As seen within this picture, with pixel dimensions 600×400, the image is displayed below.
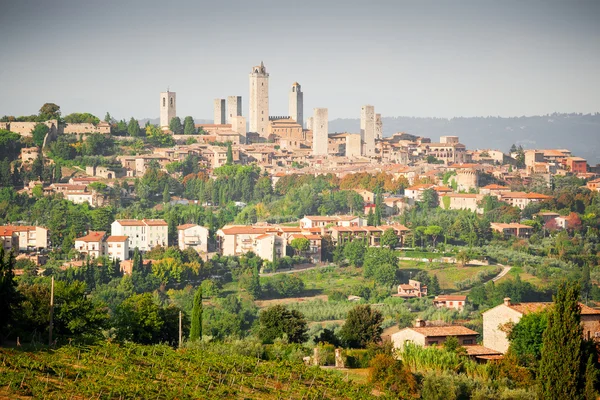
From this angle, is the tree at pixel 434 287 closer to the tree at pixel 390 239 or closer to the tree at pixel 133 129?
the tree at pixel 390 239

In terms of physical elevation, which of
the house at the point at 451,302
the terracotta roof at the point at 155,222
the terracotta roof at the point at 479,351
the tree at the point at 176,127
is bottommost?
the house at the point at 451,302

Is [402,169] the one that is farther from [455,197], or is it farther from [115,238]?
[115,238]

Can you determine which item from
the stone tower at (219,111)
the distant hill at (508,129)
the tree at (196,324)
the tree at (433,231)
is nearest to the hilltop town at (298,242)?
the tree at (196,324)

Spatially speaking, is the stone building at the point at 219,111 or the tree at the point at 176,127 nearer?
the tree at the point at 176,127

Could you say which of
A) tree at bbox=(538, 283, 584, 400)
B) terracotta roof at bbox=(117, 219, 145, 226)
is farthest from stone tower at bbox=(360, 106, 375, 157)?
tree at bbox=(538, 283, 584, 400)

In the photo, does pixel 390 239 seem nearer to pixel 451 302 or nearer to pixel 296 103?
pixel 451 302

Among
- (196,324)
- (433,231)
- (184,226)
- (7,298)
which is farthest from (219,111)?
(7,298)
